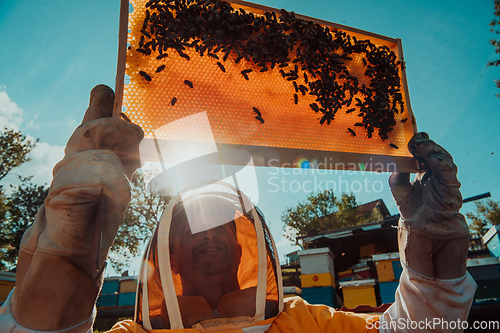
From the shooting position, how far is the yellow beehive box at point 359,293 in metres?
6.96

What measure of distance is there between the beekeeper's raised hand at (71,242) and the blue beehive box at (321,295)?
6934 millimetres

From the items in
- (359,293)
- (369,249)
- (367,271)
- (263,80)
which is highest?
(263,80)

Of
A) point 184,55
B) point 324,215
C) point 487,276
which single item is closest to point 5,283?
point 184,55

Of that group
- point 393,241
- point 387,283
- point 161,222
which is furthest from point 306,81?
point 393,241

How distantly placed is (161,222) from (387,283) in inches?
272

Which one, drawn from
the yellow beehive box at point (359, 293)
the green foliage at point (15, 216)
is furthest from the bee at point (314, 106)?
the green foliage at point (15, 216)

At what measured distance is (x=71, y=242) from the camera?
1.72 m

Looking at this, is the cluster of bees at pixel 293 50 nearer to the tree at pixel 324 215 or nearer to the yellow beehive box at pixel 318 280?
the yellow beehive box at pixel 318 280

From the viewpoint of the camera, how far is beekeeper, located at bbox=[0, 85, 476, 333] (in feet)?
5.58

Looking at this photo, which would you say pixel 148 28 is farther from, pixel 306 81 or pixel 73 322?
pixel 73 322

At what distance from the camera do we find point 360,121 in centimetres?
282

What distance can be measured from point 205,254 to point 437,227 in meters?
2.07

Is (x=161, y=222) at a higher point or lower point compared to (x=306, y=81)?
lower

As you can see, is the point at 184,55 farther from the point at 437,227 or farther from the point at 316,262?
the point at 316,262
